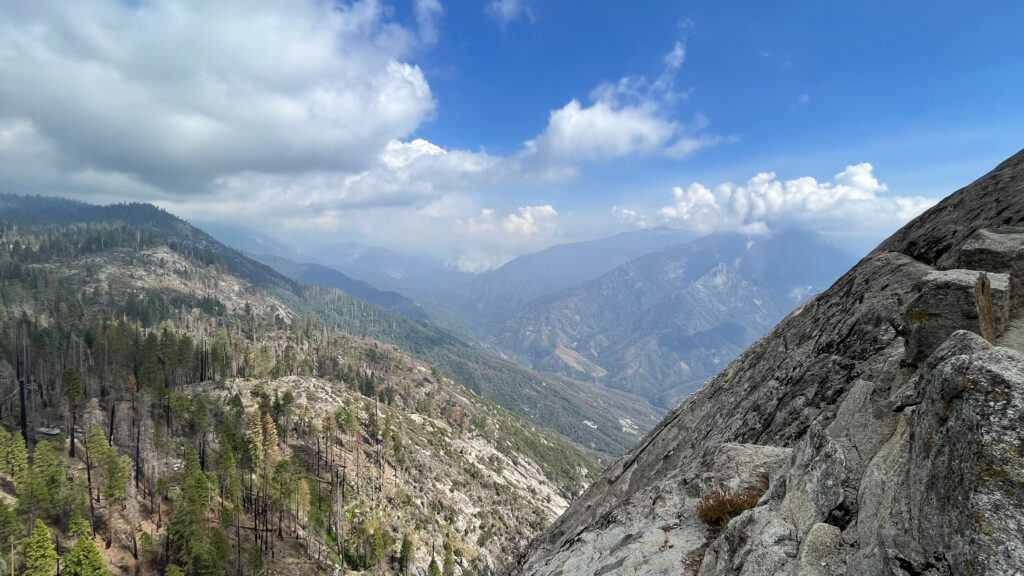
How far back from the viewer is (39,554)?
49.4 m

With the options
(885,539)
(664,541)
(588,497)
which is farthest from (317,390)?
(885,539)

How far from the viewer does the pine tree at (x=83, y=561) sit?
4922cm

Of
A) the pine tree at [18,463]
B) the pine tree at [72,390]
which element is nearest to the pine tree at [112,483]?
the pine tree at [18,463]

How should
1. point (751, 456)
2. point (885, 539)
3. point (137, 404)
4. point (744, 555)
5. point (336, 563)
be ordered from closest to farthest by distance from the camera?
point (885, 539), point (744, 555), point (751, 456), point (336, 563), point (137, 404)

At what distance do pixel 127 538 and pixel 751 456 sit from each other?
93.0m

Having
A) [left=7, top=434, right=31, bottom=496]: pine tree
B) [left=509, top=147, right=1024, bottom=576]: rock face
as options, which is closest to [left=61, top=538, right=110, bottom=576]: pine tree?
[left=7, top=434, right=31, bottom=496]: pine tree

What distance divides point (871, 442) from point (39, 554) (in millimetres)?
81790

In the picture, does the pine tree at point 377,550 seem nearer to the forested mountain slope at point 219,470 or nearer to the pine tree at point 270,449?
the forested mountain slope at point 219,470

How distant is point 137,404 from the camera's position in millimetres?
93750

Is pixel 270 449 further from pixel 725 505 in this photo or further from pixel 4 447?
pixel 725 505

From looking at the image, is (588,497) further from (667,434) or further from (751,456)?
(751,456)

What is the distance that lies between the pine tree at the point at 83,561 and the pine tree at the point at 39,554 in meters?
2.10

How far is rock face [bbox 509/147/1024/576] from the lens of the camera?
23.3 feet

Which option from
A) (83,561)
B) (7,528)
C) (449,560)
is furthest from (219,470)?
(449,560)
